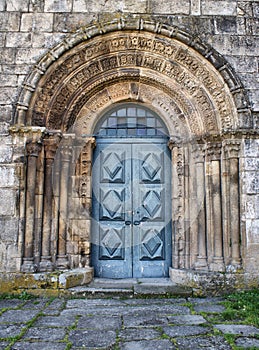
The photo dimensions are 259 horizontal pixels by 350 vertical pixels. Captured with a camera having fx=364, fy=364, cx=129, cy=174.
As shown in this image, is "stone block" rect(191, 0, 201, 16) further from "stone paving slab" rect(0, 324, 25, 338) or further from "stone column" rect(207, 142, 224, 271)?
"stone paving slab" rect(0, 324, 25, 338)

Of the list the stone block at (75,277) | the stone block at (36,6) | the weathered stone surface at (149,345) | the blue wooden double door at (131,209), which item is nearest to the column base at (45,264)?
the stone block at (75,277)

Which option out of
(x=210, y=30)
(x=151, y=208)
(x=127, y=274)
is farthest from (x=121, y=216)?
(x=210, y=30)

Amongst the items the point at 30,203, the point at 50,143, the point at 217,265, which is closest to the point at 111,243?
the point at 30,203

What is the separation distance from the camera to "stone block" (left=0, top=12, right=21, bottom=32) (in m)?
5.55

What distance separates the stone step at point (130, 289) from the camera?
4.85 m

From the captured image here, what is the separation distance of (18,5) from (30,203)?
309 centimetres

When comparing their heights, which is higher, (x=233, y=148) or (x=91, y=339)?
(x=233, y=148)

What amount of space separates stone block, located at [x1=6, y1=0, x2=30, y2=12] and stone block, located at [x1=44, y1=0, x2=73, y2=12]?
305 millimetres

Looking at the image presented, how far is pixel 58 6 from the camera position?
566 cm

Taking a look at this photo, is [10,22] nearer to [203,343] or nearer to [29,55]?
[29,55]

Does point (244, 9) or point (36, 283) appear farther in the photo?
point (244, 9)

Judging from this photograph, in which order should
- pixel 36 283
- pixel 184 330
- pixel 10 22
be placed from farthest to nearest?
1. pixel 10 22
2. pixel 36 283
3. pixel 184 330

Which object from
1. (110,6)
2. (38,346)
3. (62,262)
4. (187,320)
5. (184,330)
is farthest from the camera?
(110,6)

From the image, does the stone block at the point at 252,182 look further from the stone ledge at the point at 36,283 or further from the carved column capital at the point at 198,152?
the stone ledge at the point at 36,283
